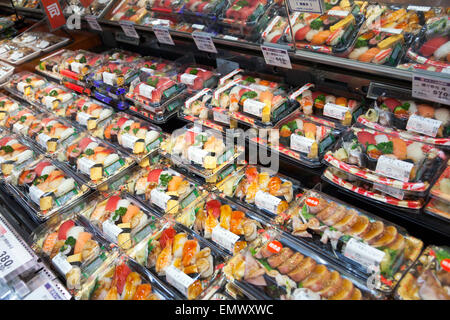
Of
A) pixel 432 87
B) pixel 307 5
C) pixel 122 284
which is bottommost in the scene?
pixel 122 284

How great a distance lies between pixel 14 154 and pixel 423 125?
3.11 metres

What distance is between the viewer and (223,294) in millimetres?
1863

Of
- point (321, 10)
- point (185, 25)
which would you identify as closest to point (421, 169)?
point (321, 10)

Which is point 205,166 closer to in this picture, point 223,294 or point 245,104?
point 245,104

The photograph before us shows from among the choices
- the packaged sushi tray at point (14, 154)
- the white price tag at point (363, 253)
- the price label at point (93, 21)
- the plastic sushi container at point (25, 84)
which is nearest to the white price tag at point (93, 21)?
the price label at point (93, 21)

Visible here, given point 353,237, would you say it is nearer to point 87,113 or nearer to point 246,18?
point 246,18

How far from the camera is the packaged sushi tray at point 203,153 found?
2531mm

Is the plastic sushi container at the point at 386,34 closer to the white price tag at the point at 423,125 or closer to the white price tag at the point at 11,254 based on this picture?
the white price tag at the point at 423,125

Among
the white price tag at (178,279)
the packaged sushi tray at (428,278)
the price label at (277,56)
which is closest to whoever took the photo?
the packaged sushi tray at (428,278)

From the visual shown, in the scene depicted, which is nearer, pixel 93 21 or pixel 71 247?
pixel 71 247

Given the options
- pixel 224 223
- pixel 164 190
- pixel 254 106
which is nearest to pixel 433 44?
pixel 254 106

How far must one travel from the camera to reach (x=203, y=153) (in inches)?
101

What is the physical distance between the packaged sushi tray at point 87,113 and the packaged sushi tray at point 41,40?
1.46 meters

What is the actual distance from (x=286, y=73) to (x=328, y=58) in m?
0.65
